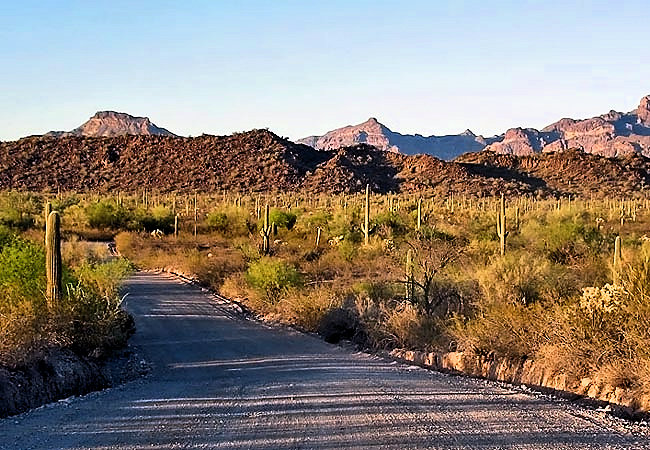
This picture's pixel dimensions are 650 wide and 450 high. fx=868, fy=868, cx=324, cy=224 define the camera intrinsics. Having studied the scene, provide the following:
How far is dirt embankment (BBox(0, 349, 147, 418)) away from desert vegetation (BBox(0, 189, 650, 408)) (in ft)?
7.55

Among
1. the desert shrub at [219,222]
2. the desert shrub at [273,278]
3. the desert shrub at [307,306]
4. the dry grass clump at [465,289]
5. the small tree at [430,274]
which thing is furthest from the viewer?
the desert shrub at [219,222]

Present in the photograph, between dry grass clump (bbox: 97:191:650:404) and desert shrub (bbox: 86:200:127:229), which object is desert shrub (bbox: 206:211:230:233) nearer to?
desert shrub (bbox: 86:200:127:229)

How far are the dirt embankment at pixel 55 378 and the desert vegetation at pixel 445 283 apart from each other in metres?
2.30

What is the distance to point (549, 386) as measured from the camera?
46.7ft

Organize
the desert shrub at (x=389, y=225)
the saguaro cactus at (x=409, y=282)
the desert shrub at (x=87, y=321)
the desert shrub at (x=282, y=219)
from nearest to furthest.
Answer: the desert shrub at (x=87, y=321) → the saguaro cactus at (x=409, y=282) → the desert shrub at (x=389, y=225) → the desert shrub at (x=282, y=219)

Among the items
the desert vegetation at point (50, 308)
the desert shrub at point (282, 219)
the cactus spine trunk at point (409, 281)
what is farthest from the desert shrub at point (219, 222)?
the desert vegetation at point (50, 308)

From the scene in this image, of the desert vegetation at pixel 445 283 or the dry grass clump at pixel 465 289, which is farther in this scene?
the desert vegetation at pixel 445 283

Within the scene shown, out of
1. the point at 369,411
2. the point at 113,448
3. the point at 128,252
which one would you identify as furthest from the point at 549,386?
the point at 128,252

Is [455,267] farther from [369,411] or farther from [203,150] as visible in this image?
[203,150]

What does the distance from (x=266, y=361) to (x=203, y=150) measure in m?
94.0

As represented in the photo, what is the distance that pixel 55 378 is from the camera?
1380 centimetres

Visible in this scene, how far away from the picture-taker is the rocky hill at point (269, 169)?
337 ft

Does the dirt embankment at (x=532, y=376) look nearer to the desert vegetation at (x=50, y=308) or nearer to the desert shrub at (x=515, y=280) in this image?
the desert shrub at (x=515, y=280)

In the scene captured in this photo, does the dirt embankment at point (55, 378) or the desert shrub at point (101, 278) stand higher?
the desert shrub at point (101, 278)
